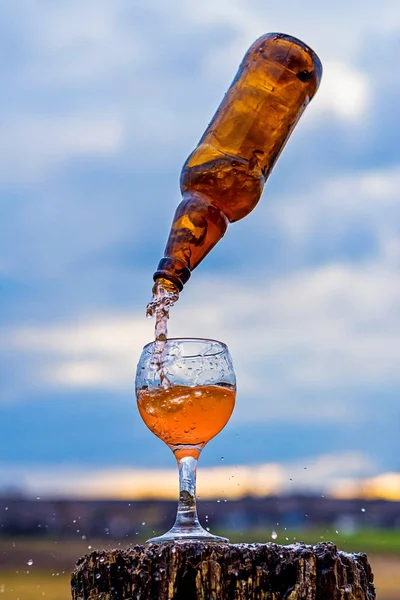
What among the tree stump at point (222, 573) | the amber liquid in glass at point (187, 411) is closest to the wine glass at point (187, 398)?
the amber liquid in glass at point (187, 411)

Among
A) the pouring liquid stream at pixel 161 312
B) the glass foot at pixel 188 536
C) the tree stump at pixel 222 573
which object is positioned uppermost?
the pouring liquid stream at pixel 161 312

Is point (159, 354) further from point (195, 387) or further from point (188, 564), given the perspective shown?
point (188, 564)

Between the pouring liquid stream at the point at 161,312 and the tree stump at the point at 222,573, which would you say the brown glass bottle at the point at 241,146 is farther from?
the tree stump at the point at 222,573

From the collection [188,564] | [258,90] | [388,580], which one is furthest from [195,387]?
[388,580]

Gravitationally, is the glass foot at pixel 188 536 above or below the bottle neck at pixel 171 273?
below

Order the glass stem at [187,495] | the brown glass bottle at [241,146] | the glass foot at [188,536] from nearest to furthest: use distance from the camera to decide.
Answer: the glass foot at [188,536]
the glass stem at [187,495]
the brown glass bottle at [241,146]
